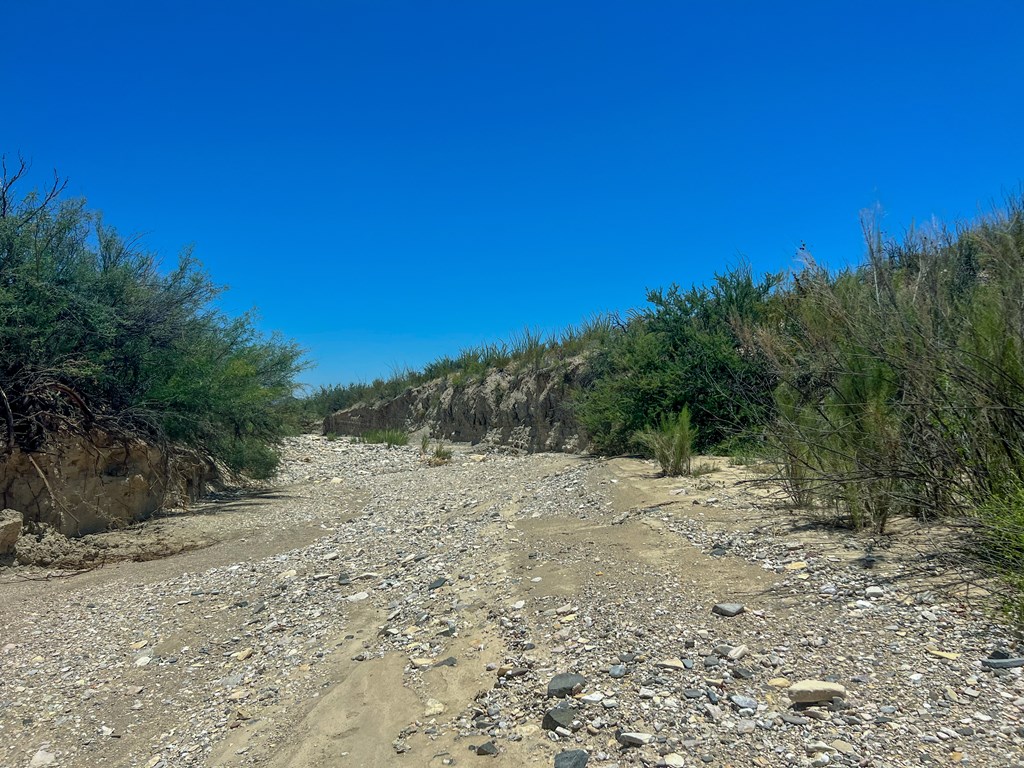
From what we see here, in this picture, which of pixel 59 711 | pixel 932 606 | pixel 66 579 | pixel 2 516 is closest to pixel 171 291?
pixel 2 516

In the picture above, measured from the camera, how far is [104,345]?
34.3 feet

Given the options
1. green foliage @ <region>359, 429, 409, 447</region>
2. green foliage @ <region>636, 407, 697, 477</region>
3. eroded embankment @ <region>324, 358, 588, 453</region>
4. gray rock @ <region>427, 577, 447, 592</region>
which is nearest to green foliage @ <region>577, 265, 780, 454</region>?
green foliage @ <region>636, 407, 697, 477</region>

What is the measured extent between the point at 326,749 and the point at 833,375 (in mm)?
5229

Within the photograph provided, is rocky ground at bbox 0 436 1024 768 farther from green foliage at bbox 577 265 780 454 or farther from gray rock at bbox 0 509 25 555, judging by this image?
green foliage at bbox 577 265 780 454

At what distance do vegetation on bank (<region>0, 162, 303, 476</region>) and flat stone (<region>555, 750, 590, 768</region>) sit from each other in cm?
828

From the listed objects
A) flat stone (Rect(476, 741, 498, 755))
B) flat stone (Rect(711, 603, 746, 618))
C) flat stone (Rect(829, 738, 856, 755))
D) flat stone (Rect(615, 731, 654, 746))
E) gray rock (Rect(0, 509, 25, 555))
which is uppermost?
gray rock (Rect(0, 509, 25, 555))

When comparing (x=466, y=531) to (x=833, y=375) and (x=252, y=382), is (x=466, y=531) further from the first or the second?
(x=252, y=382)

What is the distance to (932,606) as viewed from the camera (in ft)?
13.6

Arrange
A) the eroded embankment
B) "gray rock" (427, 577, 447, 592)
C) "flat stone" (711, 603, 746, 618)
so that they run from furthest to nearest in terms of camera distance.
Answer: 1. the eroded embankment
2. "gray rock" (427, 577, 447, 592)
3. "flat stone" (711, 603, 746, 618)

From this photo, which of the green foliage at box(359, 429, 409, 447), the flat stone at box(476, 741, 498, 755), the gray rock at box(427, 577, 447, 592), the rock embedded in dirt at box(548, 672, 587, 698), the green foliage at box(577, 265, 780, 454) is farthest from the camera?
the green foliage at box(359, 429, 409, 447)

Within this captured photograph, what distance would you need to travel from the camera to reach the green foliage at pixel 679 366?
529 inches

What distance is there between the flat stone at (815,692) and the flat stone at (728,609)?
3.22ft

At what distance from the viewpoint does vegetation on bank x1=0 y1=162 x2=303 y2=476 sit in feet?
30.0

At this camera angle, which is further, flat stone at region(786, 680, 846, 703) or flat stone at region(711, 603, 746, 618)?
flat stone at region(711, 603, 746, 618)
